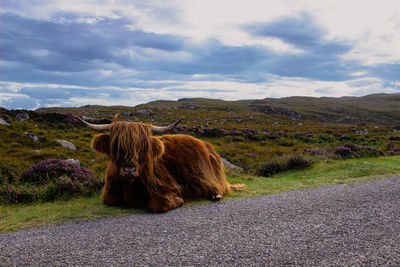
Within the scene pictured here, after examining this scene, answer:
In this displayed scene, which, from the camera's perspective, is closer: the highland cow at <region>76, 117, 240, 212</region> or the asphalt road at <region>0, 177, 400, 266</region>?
the asphalt road at <region>0, 177, 400, 266</region>

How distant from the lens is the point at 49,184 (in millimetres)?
7215

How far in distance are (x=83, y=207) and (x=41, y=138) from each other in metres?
11.5

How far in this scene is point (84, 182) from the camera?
780 centimetres

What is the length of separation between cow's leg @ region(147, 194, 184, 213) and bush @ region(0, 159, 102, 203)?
274 cm

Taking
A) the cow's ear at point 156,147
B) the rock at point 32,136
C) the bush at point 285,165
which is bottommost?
the bush at point 285,165

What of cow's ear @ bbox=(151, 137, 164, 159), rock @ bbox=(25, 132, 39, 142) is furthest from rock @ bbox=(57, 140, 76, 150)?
cow's ear @ bbox=(151, 137, 164, 159)

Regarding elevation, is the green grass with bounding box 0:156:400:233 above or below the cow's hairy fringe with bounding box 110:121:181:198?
below

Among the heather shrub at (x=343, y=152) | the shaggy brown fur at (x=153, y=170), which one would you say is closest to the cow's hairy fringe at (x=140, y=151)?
the shaggy brown fur at (x=153, y=170)

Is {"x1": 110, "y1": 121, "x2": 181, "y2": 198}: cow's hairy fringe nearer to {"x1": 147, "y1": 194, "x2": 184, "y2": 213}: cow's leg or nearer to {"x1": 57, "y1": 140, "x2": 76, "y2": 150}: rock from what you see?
{"x1": 147, "y1": 194, "x2": 184, "y2": 213}: cow's leg

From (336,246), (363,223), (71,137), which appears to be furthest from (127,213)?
(71,137)

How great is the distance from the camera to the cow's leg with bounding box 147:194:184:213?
555 cm

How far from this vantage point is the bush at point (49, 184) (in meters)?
6.99

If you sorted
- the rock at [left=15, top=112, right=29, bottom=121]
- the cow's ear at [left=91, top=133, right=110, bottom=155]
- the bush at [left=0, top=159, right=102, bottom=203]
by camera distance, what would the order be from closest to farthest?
the cow's ear at [left=91, top=133, right=110, bottom=155]
the bush at [left=0, top=159, right=102, bottom=203]
the rock at [left=15, top=112, right=29, bottom=121]

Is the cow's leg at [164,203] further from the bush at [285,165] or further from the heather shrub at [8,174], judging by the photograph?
the bush at [285,165]
